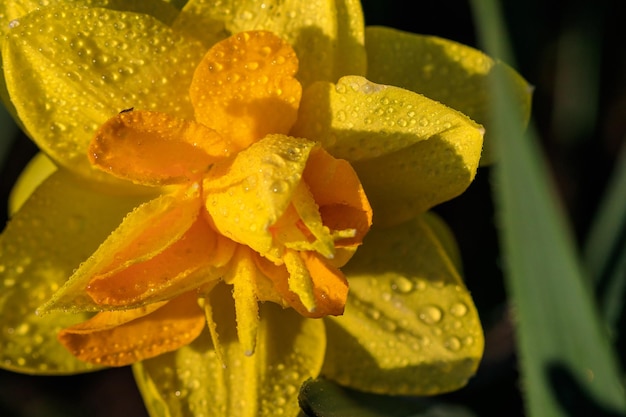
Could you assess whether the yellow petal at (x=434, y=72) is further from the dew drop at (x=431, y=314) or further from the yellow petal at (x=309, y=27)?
the dew drop at (x=431, y=314)

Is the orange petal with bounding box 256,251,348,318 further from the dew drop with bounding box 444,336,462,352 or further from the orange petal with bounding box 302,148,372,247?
the dew drop with bounding box 444,336,462,352

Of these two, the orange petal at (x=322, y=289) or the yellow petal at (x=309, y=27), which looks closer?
the orange petal at (x=322, y=289)

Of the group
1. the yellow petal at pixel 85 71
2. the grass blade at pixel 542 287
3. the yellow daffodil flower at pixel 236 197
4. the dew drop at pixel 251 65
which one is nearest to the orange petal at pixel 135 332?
the yellow daffodil flower at pixel 236 197

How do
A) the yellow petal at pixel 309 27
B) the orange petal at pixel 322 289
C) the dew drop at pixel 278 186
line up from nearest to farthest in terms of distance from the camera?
1. the dew drop at pixel 278 186
2. the orange petal at pixel 322 289
3. the yellow petal at pixel 309 27

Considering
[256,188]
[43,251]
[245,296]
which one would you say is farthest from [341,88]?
[43,251]

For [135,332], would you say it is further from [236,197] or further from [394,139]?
[394,139]

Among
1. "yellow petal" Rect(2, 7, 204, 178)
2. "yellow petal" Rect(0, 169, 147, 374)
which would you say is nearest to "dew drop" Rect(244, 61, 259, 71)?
"yellow petal" Rect(2, 7, 204, 178)
